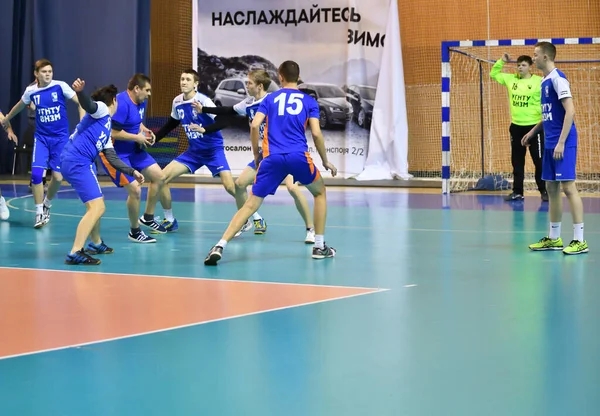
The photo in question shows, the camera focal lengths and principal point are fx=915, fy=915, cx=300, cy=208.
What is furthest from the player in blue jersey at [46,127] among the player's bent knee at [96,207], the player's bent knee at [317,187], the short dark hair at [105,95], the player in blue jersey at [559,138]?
the player in blue jersey at [559,138]

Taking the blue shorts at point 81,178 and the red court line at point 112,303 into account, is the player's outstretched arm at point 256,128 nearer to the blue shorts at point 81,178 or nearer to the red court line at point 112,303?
the blue shorts at point 81,178

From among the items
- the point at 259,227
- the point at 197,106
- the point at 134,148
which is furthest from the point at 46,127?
the point at 259,227

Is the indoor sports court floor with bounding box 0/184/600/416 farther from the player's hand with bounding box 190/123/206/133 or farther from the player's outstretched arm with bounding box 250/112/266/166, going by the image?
the player's hand with bounding box 190/123/206/133

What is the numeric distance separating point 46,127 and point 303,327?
6.88 m

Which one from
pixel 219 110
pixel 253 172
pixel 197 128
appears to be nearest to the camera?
pixel 219 110

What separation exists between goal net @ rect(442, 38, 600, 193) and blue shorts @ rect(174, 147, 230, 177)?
782cm

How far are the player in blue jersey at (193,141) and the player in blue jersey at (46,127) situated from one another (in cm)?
146

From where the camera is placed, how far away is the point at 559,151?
8.52 m

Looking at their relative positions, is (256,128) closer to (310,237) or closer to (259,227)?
(310,237)

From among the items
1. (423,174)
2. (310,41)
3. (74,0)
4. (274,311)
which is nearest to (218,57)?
(310,41)

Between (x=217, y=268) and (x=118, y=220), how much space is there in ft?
14.3

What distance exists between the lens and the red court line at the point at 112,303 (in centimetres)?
562

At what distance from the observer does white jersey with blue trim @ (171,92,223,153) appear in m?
10.8

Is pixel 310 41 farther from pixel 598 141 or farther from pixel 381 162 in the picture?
pixel 598 141
